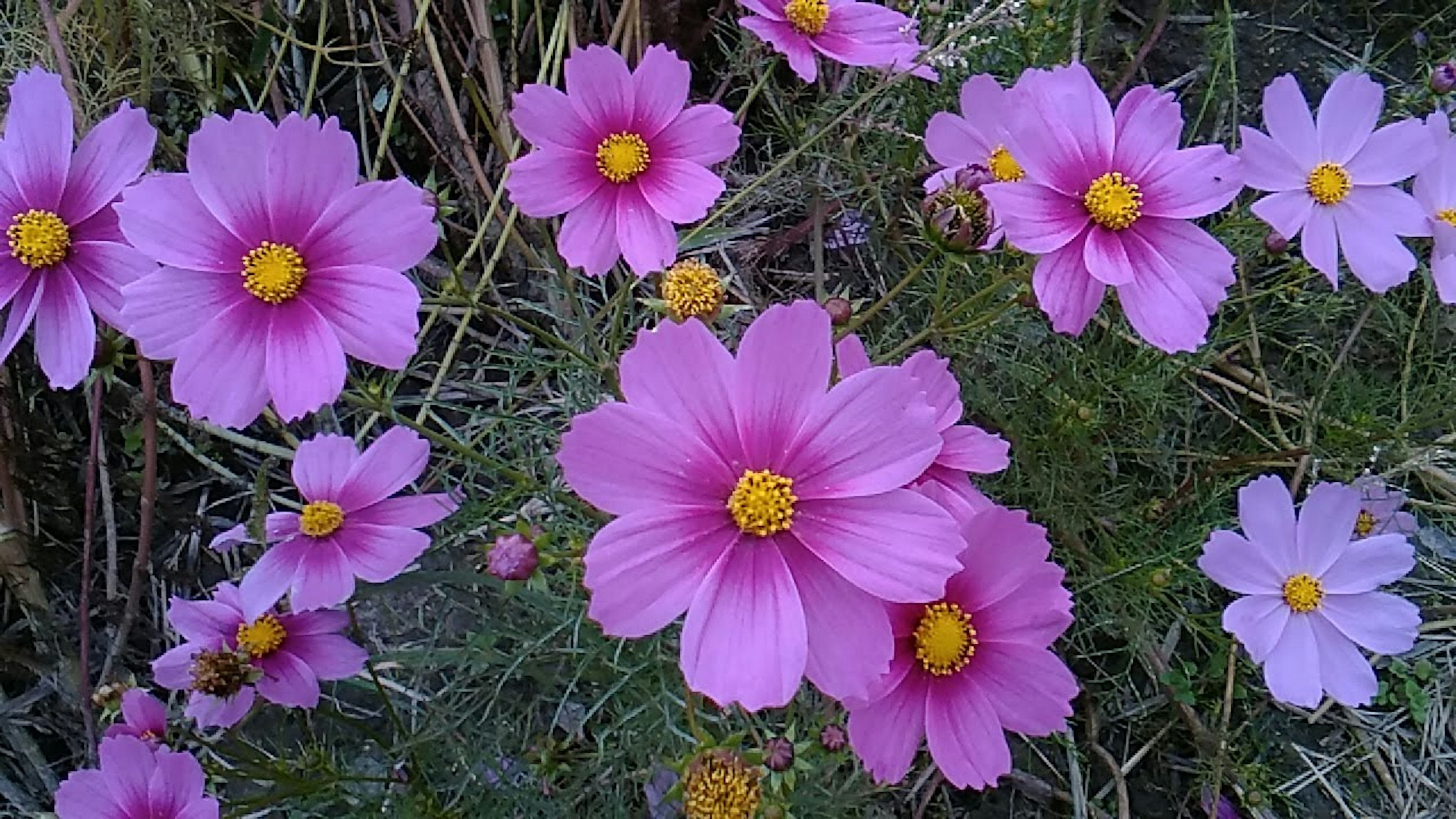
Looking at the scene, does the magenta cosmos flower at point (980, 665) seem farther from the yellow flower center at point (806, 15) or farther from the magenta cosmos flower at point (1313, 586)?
the yellow flower center at point (806, 15)

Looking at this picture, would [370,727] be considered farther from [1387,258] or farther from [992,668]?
[1387,258]

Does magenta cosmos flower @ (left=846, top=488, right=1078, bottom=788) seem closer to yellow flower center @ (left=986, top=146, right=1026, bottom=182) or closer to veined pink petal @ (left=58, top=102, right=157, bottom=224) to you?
yellow flower center @ (left=986, top=146, right=1026, bottom=182)

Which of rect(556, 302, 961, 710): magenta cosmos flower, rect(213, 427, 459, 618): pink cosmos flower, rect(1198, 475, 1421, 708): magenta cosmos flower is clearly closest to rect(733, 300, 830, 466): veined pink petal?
rect(556, 302, 961, 710): magenta cosmos flower

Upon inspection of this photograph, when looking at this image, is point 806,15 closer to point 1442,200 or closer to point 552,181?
point 552,181

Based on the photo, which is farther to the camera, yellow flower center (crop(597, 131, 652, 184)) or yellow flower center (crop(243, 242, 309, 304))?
yellow flower center (crop(597, 131, 652, 184))

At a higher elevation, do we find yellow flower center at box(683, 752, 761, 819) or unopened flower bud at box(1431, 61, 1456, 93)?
unopened flower bud at box(1431, 61, 1456, 93)

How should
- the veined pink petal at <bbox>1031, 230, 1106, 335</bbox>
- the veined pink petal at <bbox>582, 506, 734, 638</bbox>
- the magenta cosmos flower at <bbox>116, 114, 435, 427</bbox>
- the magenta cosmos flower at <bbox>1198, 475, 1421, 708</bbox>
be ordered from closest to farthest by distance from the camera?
the veined pink petal at <bbox>582, 506, 734, 638</bbox>
the magenta cosmos flower at <bbox>116, 114, 435, 427</bbox>
the veined pink petal at <bbox>1031, 230, 1106, 335</bbox>
the magenta cosmos flower at <bbox>1198, 475, 1421, 708</bbox>
